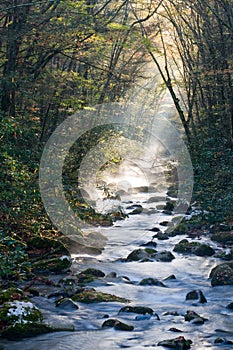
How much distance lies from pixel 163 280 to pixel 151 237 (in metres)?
5.33

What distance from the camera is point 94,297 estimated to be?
28.1 feet

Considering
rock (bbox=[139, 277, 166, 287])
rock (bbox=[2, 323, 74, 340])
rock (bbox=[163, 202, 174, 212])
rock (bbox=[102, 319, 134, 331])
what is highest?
rock (bbox=[163, 202, 174, 212])

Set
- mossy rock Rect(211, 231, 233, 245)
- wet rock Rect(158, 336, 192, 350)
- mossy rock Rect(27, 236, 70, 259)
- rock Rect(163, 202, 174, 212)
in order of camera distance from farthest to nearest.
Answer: rock Rect(163, 202, 174, 212), mossy rock Rect(211, 231, 233, 245), mossy rock Rect(27, 236, 70, 259), wet rock Rect(158, 336, 192, 350)

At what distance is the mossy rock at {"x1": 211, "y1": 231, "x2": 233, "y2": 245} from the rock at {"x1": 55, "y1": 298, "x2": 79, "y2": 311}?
6689 millimetres

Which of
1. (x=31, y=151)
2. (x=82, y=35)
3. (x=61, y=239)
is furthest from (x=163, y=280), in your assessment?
(x=82, y=35)

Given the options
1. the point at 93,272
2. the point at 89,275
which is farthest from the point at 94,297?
the point at 93,272

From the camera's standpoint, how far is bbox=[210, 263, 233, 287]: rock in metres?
9.87

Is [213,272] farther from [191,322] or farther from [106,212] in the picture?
[106,212]

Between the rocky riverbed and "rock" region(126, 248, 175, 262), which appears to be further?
"rock" region(126, 248, 175, 262)

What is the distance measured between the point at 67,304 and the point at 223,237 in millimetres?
6961

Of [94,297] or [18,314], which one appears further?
[94,297]

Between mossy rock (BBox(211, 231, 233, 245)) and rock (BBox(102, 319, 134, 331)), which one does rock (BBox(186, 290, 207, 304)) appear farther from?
mossy rock (BBox(211, 231, 233, 245))

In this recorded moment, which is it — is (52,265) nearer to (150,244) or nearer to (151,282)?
(151,282)

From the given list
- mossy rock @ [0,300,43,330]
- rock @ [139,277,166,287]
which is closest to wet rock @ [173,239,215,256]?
rock @ [139,277,166,287]
